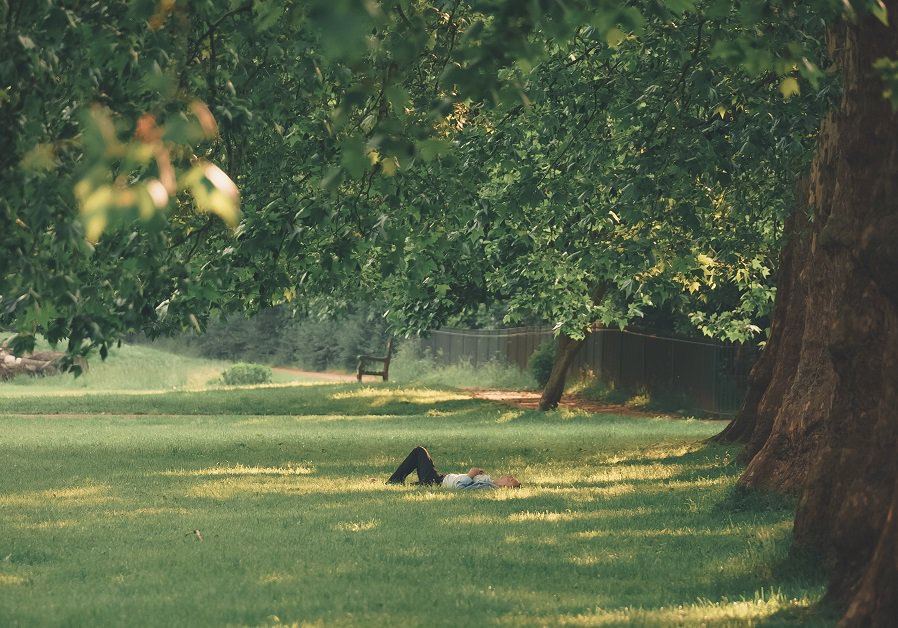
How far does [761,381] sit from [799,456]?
18.2 feet

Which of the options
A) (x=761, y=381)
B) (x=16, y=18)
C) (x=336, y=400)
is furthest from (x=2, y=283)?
(x=336, y=400)

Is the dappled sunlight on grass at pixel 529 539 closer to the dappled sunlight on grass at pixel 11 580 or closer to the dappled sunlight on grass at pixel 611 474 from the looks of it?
the dappled sunlight on grass at pixel 11 580

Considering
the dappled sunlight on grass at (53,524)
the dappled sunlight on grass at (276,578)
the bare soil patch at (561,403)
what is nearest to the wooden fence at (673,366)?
the bare soil patch at (561,403)

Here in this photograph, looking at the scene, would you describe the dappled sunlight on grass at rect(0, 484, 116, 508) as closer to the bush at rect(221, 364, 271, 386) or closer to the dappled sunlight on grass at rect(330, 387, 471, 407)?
the dappled sunlight on grass at rect(330, 387, 471, 407)

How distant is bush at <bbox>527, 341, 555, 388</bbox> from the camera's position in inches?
1527

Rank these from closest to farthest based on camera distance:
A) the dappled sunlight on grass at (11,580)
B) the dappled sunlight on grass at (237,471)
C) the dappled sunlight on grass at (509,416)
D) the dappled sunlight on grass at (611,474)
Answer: the dappled sunlight on grass at (11,580)
the dappled sunlight on grass at (611,474)
the dappled sunlight on grass at (237,471)
the dappled sunlight on grass at (509,416)

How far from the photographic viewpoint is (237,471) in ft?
59.6

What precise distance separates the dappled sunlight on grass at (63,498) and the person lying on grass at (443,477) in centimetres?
346

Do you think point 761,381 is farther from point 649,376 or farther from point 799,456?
point 649,376

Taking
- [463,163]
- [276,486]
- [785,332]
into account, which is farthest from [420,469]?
[785,332]

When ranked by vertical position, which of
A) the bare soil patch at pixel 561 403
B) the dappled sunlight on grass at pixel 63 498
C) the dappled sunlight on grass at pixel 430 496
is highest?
the bare soil patch at pixel 561 403

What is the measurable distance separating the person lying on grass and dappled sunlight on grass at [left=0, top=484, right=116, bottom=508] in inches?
136

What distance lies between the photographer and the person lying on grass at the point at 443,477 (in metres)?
15.5

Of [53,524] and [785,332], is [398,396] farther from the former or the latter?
[53,524]
